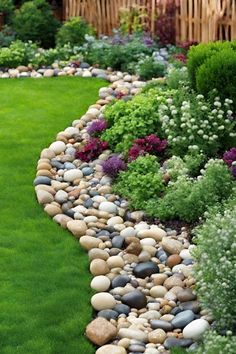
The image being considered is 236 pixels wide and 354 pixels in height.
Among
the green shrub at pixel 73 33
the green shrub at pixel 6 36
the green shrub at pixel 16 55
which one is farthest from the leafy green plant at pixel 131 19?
the green shrub at pixel 6 36

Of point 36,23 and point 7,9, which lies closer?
point 36,23

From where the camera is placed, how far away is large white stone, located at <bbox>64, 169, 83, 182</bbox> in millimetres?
8969

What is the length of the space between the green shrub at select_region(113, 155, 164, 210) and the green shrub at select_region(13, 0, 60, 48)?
7.51 m

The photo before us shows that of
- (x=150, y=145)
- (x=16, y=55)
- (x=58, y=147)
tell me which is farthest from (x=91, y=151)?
(x=16, y=55)

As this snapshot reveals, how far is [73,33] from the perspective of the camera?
49.6 ft

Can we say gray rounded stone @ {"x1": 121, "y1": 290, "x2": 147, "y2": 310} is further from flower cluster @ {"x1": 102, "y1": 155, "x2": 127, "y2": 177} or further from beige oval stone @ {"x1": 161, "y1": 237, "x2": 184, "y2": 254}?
flower cluster @ {"x1": 102, "y1": 155, "x2": 127, "y2": 177}

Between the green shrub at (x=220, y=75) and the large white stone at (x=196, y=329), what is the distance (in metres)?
4.06

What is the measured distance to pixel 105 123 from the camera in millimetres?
9945

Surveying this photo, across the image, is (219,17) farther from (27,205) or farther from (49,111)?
(27,205)

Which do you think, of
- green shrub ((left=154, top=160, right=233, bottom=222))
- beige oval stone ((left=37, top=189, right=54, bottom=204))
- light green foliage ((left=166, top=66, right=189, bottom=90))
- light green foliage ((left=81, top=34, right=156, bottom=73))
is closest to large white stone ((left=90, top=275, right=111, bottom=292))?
green shrub ((left=154, top=160, right=233, bottom=222))

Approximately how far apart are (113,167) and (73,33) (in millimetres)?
6877

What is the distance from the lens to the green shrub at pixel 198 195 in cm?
767

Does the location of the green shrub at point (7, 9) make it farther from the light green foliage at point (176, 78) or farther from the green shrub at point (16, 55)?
the light green foliage at point (176, 78)

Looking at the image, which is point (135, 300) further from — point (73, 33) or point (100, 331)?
point (73, 33)
